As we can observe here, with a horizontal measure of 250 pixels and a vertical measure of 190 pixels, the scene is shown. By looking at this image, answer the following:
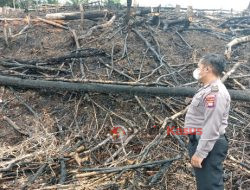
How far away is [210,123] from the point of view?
104 inches

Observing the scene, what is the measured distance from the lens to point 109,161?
13.1 feet

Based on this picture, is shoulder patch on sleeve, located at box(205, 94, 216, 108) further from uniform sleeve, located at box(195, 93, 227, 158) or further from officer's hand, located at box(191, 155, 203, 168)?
officer's hand, located at box(191, 155, 203, 168)

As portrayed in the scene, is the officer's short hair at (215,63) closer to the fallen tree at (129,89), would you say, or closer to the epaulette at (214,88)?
the epaulette at (214,88)

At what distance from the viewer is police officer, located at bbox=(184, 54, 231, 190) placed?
2641 mm

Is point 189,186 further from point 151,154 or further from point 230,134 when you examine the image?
point 230,134

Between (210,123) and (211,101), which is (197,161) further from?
(211,101)

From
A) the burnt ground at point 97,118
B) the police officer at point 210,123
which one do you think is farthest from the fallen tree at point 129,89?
the police officer at point 210,123

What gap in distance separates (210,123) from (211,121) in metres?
0.02

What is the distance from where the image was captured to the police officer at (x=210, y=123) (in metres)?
2.64

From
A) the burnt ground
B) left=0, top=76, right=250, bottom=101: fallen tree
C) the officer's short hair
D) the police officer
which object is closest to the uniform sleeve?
the police officer

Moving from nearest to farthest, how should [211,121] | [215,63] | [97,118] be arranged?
[211,121] < [215,63] < [97,118]

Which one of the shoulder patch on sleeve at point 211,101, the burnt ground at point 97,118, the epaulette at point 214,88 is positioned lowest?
the burnt ground at point 97,118

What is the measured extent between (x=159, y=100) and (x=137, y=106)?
1.54 ft

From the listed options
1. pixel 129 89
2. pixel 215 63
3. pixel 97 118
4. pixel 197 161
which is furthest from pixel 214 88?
pixel 97 118
